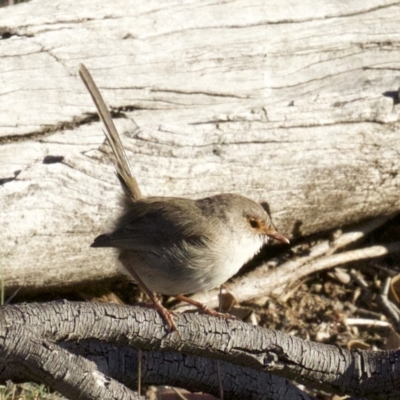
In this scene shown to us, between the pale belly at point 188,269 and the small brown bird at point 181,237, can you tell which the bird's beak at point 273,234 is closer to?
the small brown bird at point 181,237

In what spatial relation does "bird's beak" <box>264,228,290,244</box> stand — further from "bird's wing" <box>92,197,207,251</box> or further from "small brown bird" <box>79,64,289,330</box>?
"bird's wing" <box>92,197,207,251</box>

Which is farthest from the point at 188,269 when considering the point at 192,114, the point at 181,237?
the point at 192,114

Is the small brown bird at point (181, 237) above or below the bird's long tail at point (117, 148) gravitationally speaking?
below

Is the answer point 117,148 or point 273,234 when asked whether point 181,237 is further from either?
point 117,148

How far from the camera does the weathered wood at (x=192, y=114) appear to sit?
18.0 feet

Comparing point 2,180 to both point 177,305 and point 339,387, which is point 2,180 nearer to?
point 177,305

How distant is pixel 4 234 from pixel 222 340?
186 cm

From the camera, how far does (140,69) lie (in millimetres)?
6102

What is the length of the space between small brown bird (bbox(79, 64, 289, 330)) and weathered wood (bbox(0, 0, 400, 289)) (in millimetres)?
496

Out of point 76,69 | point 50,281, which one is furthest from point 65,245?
point 76,69

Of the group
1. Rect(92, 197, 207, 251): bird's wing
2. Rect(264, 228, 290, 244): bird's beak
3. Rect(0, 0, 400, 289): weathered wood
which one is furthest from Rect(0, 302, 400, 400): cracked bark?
Rect(0, 0, 400, 289): weathered wood

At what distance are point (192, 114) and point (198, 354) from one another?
7.80 feet

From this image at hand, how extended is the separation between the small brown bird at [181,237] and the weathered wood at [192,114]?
1.63 ft

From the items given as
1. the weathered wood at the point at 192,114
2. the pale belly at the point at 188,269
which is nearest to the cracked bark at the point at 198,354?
the pale belly at the point at 188,269
